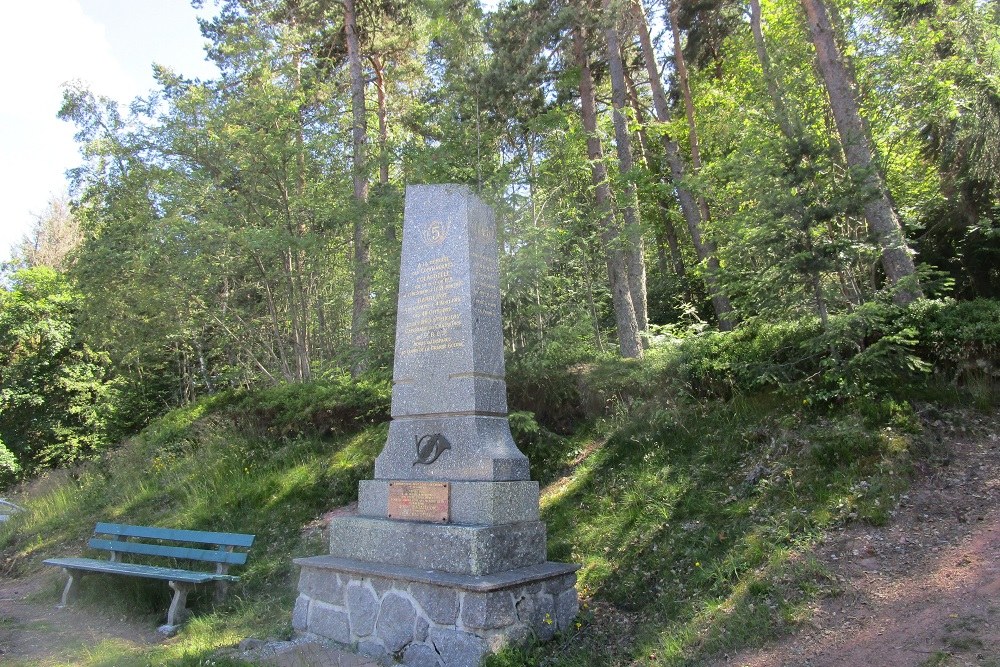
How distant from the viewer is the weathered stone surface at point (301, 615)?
18.8 feet

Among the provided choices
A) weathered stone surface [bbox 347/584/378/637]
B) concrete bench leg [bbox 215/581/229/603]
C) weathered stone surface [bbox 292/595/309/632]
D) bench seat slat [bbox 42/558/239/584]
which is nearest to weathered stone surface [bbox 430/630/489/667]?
weathered stone surface [bbox 347/584/378/637]

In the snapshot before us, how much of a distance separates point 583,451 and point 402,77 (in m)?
12.0

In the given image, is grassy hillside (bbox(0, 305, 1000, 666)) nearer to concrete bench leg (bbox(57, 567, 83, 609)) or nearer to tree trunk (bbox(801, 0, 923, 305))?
concrete bench leg (bbox(57, 567, 83, 609))

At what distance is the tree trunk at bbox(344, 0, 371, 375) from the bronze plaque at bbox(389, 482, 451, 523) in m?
3.67

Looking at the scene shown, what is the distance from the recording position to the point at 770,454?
6.72m

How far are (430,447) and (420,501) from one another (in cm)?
44

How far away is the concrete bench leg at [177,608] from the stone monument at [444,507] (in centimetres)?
171

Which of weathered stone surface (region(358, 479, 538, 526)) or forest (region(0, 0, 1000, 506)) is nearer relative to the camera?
weathered stone surface (region(358, 479, 538, 526))

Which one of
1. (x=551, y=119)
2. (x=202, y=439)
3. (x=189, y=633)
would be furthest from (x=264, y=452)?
(x=551, y=119)

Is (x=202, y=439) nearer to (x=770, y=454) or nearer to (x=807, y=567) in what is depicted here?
(x=770, y=454)

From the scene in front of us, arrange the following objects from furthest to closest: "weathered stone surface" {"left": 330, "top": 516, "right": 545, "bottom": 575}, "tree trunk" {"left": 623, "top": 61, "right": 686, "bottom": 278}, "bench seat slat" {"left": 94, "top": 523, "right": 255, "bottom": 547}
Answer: "tree trunk" {"left": 623, "top": 61, "right": 686, "bottom": 278}, "bench seat slat" {"left": 94, "top": 523, "right": 255, "bottom": 547}, "weathered stone surface" {"left": 330, "top": 516, "right": 545, "bottom": 575}

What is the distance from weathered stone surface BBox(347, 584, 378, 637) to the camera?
5246mm

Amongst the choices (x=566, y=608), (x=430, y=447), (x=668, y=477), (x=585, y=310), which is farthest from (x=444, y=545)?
(x=585, y=310)

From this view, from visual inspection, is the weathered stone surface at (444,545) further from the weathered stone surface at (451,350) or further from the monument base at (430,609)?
the weathered stone surface at (451,350)
